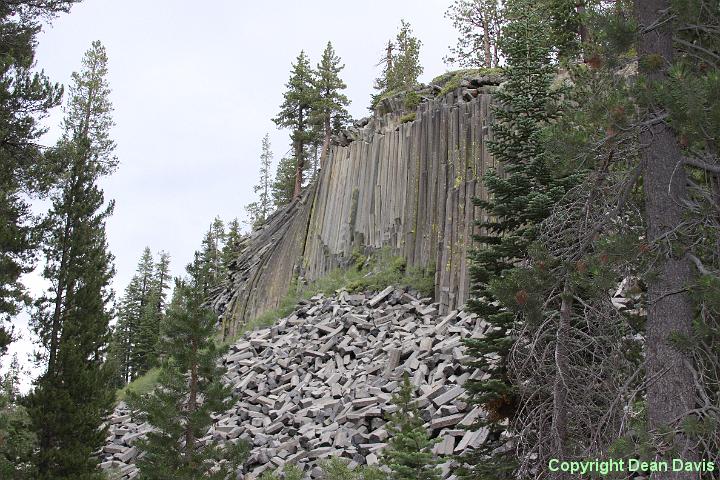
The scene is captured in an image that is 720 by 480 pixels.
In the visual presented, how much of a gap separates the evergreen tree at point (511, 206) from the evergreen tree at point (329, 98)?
25.9 m

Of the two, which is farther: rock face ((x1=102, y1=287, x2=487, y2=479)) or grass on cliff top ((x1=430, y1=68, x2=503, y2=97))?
grass on cliff top ((x1=430, y1=68, x2=503, y2=97))

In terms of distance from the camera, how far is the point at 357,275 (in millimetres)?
21719

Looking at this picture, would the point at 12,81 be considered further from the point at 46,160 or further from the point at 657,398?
the point at 657,398

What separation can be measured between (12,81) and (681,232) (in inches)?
506

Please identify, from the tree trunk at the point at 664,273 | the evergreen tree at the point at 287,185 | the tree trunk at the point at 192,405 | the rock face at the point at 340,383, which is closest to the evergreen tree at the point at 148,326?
the evergreen tree at the point at 287,185

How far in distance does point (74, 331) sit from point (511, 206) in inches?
455

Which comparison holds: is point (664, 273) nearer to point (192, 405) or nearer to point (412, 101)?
point (192, 405)

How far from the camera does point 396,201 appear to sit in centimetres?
2114

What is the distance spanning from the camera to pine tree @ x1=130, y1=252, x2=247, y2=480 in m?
11.0

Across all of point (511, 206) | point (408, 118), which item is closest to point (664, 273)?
point (511, 206)

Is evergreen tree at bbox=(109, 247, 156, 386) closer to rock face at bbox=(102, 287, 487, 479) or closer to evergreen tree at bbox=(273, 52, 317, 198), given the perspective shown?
evergreen tree at bbox=(273, 52, 317, 198)

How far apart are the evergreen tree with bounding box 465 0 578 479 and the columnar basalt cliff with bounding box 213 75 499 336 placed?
387 cm

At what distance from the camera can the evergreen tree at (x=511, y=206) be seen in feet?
27.1

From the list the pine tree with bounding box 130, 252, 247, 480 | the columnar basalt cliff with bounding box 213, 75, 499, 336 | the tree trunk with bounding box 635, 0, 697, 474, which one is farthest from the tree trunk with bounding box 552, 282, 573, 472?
the columnar basalt cliff with bounding box 213, 75, 499, 336
